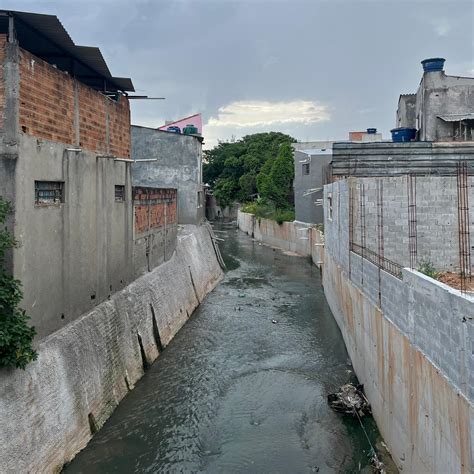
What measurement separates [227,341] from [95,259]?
575cm

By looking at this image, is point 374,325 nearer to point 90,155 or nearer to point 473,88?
point 90,155

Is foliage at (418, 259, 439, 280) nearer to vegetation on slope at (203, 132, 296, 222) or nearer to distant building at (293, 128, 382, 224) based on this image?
distant building at (293, 128, 382, 224)

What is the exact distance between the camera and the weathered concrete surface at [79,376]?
7043 mm

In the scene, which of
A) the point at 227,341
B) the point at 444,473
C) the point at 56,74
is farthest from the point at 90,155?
the point at 444,473

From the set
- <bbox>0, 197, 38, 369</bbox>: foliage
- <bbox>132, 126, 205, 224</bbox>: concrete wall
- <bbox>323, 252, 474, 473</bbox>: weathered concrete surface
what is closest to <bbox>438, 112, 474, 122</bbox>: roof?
<bbox>132, 126, 205, 224</bbox>: concrete wall

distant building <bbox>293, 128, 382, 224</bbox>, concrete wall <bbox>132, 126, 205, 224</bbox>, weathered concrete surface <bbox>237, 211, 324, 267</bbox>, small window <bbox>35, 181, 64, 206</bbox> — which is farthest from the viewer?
distant building <bbox>293, 128, 382, 224</bbox>

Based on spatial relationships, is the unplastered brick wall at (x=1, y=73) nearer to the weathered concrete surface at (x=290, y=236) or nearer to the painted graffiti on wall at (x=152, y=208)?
the painted graffiti on wall at (x=152, y=208)

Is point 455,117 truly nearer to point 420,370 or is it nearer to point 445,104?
point 445,104

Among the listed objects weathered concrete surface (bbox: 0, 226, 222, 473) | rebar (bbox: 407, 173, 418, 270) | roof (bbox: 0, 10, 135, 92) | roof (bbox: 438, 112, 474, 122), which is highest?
roof (bbox: 438, 112, 474, 122)

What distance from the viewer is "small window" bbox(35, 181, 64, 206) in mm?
8422

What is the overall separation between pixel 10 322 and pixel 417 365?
5846 millimetres

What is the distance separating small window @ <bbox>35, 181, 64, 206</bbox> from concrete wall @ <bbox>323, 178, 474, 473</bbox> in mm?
6134

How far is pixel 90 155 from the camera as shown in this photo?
1058 cm

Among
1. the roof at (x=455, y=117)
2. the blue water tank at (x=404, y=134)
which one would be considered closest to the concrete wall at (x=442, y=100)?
the roof at (x=455, y=117)
